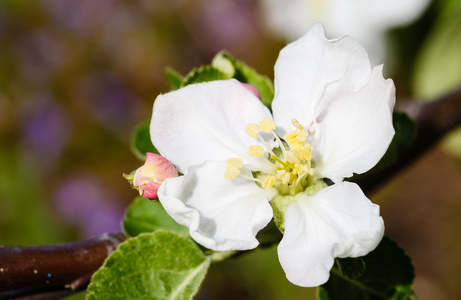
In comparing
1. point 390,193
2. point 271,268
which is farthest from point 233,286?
point 390,193

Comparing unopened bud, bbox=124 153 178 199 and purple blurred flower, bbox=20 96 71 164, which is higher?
unopened bud, bbox=124 153 178 199

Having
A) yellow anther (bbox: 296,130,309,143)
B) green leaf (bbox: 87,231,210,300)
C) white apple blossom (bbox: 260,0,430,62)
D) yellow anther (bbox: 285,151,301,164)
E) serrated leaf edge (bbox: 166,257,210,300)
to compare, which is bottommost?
white apple blossom (bbox: 260,0,430,62)

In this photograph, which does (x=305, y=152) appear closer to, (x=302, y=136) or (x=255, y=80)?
(x=302, y=136)

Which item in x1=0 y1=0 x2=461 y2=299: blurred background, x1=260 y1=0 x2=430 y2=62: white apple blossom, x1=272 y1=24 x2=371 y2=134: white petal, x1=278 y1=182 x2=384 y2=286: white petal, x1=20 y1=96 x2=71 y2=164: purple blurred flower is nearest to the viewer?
x1=278 y1=182 x2=384 y2=286: white petal

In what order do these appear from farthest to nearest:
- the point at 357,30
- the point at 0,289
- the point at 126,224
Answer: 1. the point at 357,30
2. the point at 126,224
3. the point at 0,289

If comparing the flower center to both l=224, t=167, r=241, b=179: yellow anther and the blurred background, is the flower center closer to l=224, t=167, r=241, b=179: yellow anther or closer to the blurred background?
l=224, t=167, r=241, b=179: yellow anther

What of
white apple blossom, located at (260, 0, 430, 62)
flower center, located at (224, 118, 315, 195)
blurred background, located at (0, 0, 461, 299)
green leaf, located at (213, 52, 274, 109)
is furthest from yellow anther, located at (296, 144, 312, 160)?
blurred background, located at (0, 0, 461, 299)

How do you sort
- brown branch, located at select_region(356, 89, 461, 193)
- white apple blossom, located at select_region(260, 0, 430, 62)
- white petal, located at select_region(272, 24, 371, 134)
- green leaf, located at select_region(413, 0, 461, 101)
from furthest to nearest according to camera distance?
white apple blossom, located at select_region(260, 0, 430, 62) → green leaf, located at select_region(413, 0, 461, 101) → brown branch, located at select_region(356, 89, 461, 193) → white petal, located at select_region(272, 24, 371, 134)

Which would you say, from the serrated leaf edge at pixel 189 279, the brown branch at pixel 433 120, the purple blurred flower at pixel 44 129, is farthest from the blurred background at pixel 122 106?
the serrated leaf edge at pixel 189 279

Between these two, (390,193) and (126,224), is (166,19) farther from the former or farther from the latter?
(126,224)
